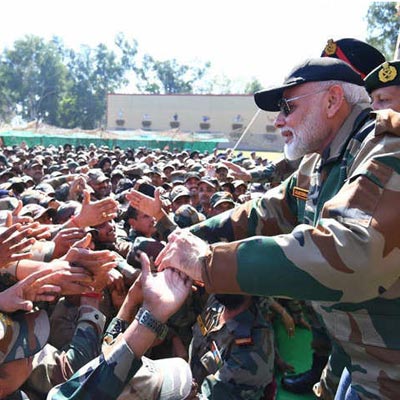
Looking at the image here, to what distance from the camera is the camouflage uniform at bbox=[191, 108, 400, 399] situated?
140 cm

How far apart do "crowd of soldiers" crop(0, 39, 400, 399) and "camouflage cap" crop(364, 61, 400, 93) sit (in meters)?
0.01

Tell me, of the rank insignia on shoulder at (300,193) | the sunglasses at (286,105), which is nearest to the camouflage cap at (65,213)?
the rank insignia on shoulder at (300,193)

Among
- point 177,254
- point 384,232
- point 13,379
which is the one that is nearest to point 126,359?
point 177,254

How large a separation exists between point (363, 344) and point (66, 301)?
209 cm

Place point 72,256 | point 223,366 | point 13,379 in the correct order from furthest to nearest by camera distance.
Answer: point 223,366, point 72,256, point 13,379

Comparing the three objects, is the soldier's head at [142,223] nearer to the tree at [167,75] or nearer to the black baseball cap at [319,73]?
the black baseball cap at [319,73]

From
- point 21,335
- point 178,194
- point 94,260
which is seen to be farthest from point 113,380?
point 178,194

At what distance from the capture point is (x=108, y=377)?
5.40 feet

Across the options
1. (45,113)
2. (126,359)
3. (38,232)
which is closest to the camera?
(126,359)

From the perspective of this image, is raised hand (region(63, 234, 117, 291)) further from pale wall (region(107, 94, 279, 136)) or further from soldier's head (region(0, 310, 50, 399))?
pale wall (region(107, 94, 279, 136))

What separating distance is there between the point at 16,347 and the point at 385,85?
279 centimetres

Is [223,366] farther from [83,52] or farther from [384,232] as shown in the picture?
[83,52]

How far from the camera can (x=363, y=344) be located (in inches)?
68.0

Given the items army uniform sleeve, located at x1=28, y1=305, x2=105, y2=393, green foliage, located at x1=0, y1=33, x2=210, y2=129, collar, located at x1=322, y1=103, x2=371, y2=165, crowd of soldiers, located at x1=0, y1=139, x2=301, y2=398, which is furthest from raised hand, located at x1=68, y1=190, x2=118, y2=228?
green foliage, located at x1=0, y1=33, x2=210, y2=129
